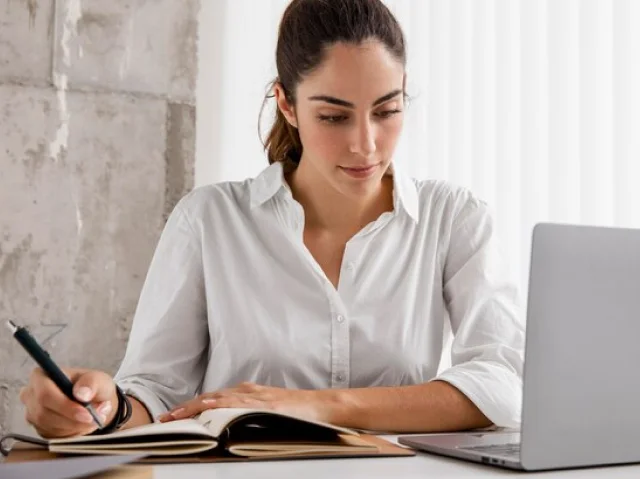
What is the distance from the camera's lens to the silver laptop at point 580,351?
893 millimetres

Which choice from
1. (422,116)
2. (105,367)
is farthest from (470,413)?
(422,116)

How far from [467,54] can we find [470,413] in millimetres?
1602

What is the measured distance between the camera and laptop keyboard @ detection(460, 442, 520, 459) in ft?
3.25

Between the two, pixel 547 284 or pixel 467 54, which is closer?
pixel 547 284

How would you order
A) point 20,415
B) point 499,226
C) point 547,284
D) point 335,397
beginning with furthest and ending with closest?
point 499,226 < point 20,415 < point 335,397 < point 547,284

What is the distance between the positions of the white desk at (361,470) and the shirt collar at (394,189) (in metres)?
0.92

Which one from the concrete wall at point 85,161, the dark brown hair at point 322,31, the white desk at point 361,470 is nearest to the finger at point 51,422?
the white desk at point 361,470

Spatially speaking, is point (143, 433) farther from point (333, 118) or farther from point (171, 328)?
point (333, 118)

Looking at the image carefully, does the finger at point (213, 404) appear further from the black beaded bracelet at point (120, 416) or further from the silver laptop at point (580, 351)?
the silver laptop at point (580, 351)

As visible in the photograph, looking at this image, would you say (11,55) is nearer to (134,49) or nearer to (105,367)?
(134,49)

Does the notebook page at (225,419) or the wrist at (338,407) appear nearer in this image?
the notebook page at (225,419)

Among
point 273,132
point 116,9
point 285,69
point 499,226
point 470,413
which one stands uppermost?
point 116,9

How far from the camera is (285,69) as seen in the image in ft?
6.18

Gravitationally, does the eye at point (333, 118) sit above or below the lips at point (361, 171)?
above
